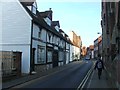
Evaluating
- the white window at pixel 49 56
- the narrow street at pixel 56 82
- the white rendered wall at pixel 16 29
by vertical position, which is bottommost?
the narrow street at pixel 56 82

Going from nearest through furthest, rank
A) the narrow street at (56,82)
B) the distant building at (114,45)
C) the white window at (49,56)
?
the distant building at (114,45) < the narrow street at (56,82) < the white window at (49,56)

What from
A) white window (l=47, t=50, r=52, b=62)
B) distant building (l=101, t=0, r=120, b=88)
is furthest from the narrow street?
white window (l=47, t=50, r=52, b=62)

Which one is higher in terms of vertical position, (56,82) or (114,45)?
(114,45)

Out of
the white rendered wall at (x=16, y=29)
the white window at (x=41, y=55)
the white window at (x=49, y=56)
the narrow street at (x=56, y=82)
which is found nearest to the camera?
the narrow street at (x=56, y=82)

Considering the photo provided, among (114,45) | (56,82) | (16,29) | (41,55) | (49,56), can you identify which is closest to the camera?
(56,82)

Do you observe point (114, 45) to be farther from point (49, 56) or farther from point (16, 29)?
point (49, 56)

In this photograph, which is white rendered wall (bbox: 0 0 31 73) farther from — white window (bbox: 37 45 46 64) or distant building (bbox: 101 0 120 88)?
distant building (bbox: 101 0 120 88)

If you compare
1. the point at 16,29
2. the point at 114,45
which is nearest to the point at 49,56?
the point at 16,29

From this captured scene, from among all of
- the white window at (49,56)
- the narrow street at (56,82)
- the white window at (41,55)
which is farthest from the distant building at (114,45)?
the white window at (49,56)

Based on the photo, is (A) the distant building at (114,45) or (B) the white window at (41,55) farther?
(B) the white window at (41,55)

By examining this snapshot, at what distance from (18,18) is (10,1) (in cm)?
208

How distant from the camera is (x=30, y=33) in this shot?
102 ft

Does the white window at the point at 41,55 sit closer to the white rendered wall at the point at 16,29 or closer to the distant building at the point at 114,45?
the white rendered wall at the point at 16,29

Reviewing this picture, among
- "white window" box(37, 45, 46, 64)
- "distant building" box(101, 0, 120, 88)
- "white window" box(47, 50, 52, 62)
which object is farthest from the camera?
"white window" box(47, 50, 52, 62)
